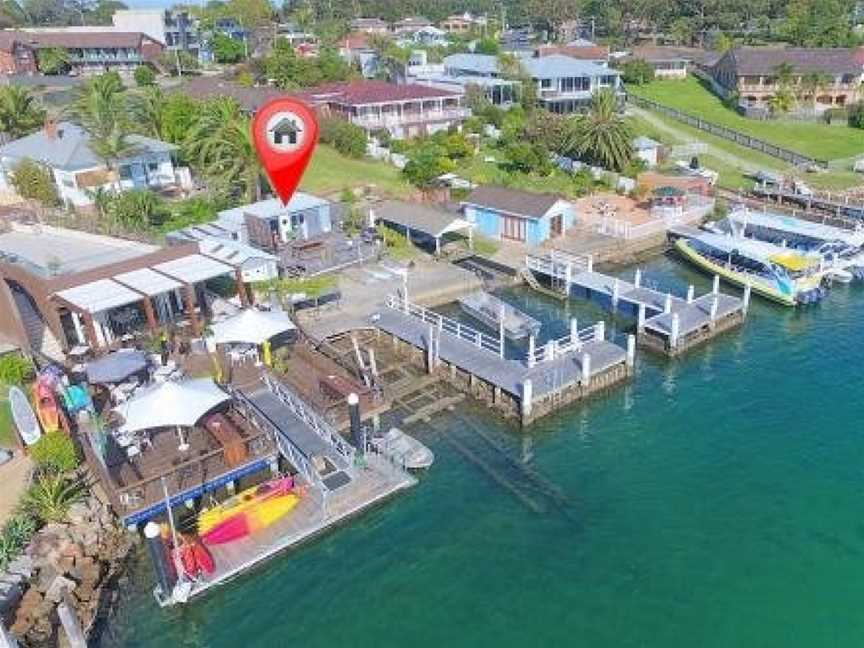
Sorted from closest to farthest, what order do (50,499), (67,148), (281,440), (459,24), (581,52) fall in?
(50,499)
(281,440)
(67,148)
(581,52)
(459,24)

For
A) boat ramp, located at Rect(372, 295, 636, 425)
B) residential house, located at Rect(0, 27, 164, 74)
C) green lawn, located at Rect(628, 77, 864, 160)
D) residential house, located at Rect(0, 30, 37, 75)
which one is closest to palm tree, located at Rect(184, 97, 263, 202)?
boat ramp, located at Rect(372, 295, 636, 425)

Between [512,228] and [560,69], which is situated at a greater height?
[560,69]

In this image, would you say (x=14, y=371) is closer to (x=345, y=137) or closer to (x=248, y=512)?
(x=248, y=512)

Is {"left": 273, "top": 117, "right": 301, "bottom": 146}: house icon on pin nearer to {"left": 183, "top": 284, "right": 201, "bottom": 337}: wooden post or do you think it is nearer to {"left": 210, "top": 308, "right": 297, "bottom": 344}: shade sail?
{"left": 210, "top": 308, "right": 297, "bottom": 344}: shade sail

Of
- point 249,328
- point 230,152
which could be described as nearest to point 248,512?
point 249,328

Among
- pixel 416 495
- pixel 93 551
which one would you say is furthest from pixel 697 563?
pixel 93 551

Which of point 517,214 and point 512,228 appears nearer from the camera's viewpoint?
point 517,214

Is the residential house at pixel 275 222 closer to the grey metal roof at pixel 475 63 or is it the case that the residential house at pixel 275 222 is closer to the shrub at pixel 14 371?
the shrub at pixel 14 371
